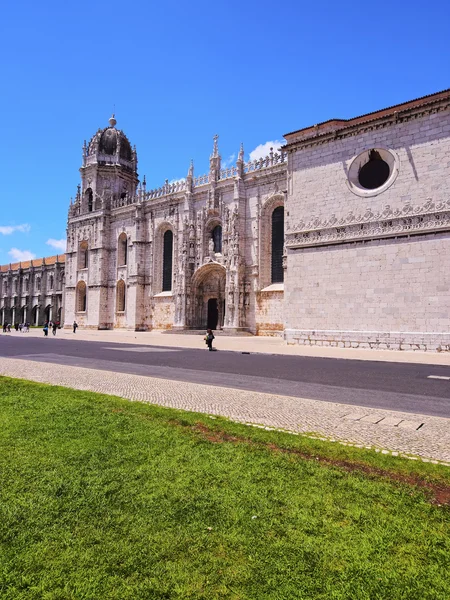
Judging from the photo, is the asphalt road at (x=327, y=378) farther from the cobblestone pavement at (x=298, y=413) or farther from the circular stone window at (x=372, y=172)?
the circular stone window at (x=372, y=172)

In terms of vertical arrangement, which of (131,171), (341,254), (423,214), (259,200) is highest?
(131,171)

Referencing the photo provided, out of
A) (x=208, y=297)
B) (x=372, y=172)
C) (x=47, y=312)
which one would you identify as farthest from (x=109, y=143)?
(x=372, y=172)

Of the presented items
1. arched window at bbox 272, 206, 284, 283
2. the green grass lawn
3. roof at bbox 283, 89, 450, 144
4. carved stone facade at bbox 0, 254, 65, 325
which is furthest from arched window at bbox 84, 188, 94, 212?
the green grass lawn

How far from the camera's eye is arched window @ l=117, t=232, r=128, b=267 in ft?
146

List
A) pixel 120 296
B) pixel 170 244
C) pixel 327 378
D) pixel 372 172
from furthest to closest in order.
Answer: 1. pixel 120 296
2. pixel 170 244
3. pixel 372 172
4. pixel 327 378

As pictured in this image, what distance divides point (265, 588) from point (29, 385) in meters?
7.68

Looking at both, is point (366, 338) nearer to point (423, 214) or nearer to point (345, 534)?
point (423, 214)

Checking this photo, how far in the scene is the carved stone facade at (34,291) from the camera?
65000 millimetres

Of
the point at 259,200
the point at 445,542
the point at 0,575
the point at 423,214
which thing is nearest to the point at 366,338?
the point at 423,214

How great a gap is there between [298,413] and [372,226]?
17.6m

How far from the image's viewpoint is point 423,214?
2014 centimetres

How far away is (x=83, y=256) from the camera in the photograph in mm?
48625

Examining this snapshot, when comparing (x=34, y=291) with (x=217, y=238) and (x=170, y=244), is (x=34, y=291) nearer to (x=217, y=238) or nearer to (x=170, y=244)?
(x=170, y=244)

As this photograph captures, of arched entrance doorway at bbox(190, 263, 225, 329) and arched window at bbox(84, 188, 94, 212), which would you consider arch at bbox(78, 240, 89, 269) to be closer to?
arched window at bbox(84, 188, 94, 212)
